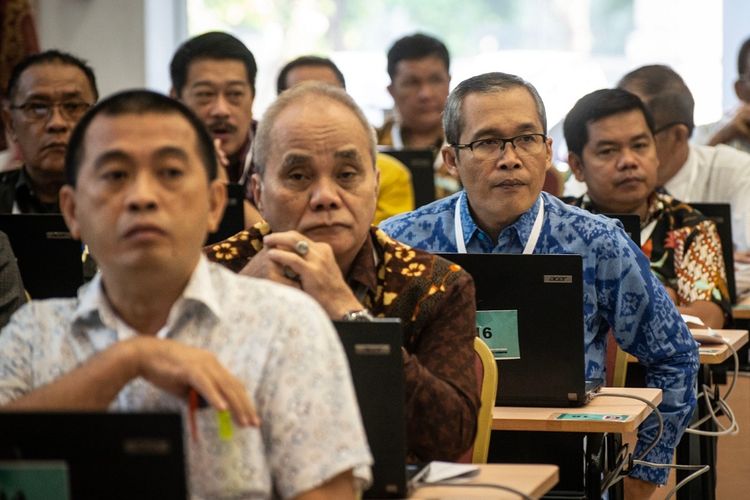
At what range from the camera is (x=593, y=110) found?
4512mm

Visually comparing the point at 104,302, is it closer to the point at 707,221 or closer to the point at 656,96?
the point at 707,221

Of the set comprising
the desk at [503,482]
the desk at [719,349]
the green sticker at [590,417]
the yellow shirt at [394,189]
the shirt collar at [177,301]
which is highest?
the yellow shirt at [394,189]

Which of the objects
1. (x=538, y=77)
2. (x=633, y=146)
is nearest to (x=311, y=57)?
(x=633, y=146)

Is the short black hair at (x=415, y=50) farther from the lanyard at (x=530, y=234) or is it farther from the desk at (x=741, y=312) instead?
the lanyard at (x=530, y=234)

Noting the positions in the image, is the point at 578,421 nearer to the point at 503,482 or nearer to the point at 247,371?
the point at 503,482

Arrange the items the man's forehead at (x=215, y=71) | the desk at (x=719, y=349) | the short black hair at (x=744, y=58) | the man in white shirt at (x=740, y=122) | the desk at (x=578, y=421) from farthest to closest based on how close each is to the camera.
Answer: the short black hair at (x=744, y=58), the man in white shirt at (x=740, y=122), the man's forehead at (x=215, y=71), the desk at (x=719, y=349), the desk at (x=578, y=421)

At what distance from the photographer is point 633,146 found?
14.8ft

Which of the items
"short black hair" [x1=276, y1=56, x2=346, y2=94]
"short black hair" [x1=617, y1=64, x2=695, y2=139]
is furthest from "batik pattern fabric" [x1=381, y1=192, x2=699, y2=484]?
"short black hair" [x1=276, y1=56, x2=346, y2=94]

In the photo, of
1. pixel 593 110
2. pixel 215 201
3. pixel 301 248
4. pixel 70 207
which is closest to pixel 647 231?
pixel 593 110

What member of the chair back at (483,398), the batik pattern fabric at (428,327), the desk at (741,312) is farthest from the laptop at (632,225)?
the batik pattern fabric at (428,327)

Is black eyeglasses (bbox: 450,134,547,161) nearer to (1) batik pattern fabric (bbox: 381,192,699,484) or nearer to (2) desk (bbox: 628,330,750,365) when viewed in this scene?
(1) batik pattern fabric (bbox: 381,192,699,484)

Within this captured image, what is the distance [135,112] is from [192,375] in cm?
38

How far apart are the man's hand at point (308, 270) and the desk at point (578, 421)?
579mm

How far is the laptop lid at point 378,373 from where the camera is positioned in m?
1.96
